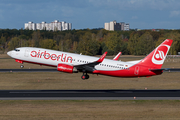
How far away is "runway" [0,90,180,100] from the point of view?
1737 inches

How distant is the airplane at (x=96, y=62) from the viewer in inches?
2031

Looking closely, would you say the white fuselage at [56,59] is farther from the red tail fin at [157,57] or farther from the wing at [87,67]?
the red tail fin at [157,57]

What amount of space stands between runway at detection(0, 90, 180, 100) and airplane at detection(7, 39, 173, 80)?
4013 millimetres

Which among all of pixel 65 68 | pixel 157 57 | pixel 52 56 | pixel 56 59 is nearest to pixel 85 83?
pixel 56 59

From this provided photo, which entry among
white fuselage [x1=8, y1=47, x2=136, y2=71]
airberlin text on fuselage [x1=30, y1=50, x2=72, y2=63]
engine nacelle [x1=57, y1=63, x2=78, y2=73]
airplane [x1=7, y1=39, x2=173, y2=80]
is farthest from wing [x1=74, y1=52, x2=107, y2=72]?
airberlin text on fuselage [x1=30, y1=50, x2=72, y2=63]

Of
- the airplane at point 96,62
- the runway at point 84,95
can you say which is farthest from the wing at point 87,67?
the runway at point 84,95

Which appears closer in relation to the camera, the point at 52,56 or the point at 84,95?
the point at 84,95

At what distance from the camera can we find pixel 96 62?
50.6 m

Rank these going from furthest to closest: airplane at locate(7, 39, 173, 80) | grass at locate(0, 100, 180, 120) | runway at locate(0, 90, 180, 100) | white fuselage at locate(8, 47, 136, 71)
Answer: white fuselage at locate(8, 47, 136, 71) < airplane at locate(7, 39, 173, 80) < runway at locate(0, 90, 180, 100) < grass at locate(0, 100, 180, 120)

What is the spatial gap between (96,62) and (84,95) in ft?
23.2

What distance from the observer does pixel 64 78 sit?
68.1m

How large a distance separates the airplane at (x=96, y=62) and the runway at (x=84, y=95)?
158 inches

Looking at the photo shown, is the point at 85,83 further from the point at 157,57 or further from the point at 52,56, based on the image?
the point at 157,57

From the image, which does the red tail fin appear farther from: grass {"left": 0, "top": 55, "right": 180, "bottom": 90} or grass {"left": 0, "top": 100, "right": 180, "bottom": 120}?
grass {"left": 0, "top": 100, "right": 180, "bottom": 120}
